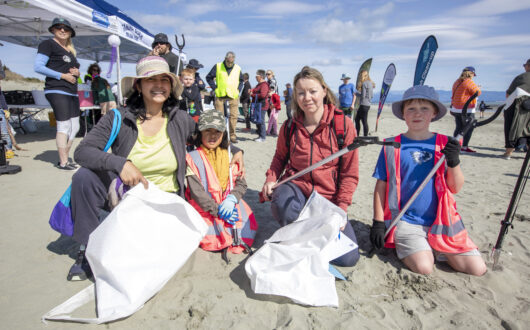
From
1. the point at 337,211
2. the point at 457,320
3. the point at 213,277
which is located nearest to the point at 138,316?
the point at 213,277

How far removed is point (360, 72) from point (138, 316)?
9087 mm

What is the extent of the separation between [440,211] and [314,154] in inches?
42.4

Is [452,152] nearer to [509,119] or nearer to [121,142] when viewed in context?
[121,142]

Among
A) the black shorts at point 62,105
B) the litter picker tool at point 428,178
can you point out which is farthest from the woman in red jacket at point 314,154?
the black shorts at point 62,105

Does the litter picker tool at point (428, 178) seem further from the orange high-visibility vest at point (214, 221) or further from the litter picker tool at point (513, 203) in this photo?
the orange high-visibility vest at point (214, 221)

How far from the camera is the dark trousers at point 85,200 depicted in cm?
204

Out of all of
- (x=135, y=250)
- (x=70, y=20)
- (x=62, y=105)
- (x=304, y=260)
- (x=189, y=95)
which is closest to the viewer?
(x=135, y=250)

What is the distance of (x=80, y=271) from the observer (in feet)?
6.95

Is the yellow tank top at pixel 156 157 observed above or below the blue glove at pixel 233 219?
above

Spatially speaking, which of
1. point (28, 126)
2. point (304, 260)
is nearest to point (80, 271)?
point (304, 260)

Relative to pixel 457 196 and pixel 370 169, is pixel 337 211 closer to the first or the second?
pixel 457 196

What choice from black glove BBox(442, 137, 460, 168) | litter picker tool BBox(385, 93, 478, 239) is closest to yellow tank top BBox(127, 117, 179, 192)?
litter picker tool BBox(385, 93, 478, 239)

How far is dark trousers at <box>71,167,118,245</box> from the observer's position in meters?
2.04

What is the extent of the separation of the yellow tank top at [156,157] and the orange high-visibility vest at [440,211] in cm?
179
